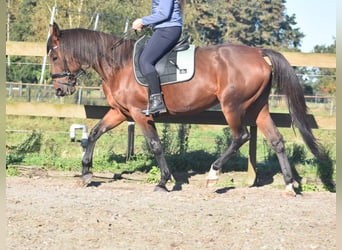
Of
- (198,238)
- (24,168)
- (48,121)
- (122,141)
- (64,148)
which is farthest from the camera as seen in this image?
(48,121)

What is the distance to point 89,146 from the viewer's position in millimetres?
7859

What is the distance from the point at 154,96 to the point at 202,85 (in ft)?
2.24

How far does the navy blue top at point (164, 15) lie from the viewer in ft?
23.1

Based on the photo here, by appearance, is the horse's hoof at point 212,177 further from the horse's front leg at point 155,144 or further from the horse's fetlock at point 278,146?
the horse's fetlock at point 278,146

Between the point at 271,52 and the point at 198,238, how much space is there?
3571 mm

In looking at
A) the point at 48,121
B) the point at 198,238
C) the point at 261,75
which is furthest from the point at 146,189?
the point at 48,121

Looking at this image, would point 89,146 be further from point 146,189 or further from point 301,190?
point 301,190

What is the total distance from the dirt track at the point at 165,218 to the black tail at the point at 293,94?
73 cm

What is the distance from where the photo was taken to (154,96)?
23.6 feet

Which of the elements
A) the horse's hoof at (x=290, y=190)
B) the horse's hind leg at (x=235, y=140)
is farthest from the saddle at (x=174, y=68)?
the horse's hoof at (x=290, y=190)

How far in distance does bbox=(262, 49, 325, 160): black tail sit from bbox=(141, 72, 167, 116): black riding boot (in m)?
1.57

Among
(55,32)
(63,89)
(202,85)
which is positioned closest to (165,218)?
(202,85)

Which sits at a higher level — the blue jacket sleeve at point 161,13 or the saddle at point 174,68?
the blue jacket sleeve at point 161,13

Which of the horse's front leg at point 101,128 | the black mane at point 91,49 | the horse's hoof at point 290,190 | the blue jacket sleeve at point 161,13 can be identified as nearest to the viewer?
the blue jacket sleeve at point 161,13
